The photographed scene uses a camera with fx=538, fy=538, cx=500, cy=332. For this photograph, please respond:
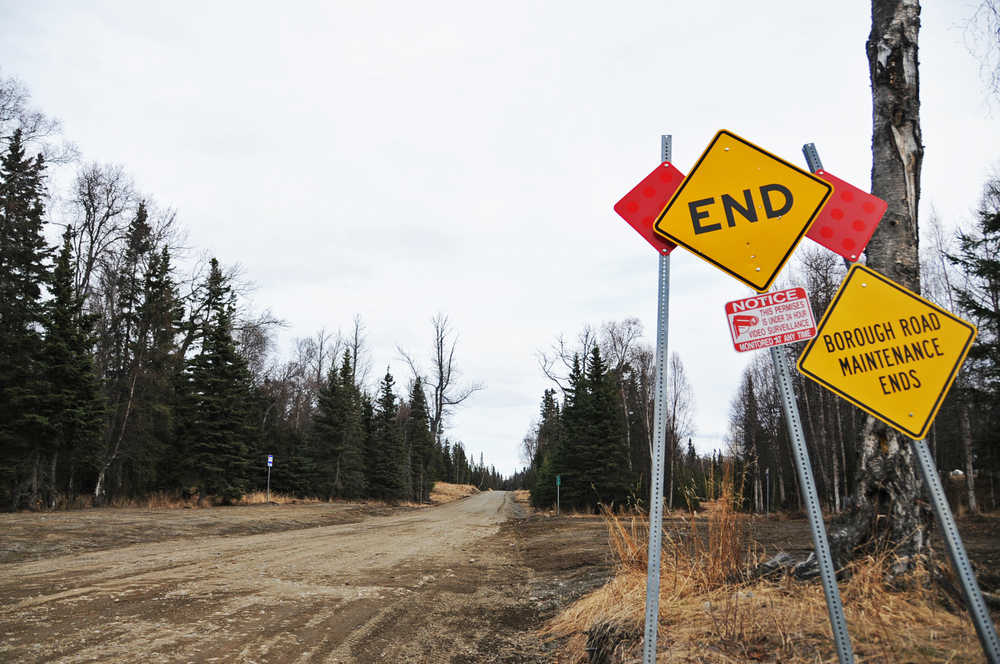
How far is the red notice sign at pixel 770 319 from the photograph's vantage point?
8.66ft

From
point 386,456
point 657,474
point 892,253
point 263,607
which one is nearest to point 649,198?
point 657,474

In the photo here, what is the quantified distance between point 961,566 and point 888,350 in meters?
1.01

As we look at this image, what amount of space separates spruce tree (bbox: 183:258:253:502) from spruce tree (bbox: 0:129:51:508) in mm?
6078

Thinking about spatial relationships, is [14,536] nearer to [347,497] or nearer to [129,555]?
[129,555]

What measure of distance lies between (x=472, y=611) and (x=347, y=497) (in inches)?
1290

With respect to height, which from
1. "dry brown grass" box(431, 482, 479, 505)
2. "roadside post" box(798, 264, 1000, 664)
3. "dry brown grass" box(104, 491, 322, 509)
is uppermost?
"roadside post" box(798, 264, 1000, 664)

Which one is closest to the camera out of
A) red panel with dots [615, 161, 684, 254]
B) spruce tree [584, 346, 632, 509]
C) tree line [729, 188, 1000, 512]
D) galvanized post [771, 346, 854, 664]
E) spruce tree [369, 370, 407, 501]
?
galvanized post [771, 346, 854, 664]

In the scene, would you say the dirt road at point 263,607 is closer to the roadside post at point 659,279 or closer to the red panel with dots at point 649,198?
the roadside post at point 659,279

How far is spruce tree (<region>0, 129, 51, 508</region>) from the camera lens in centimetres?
1816

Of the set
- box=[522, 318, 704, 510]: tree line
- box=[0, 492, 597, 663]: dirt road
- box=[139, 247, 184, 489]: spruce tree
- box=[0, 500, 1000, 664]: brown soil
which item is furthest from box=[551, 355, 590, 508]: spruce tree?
box=[0, 492, 597, 663]: dirt road

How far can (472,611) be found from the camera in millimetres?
5875

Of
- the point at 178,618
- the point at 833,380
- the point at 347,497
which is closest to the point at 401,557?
the point at 178,618

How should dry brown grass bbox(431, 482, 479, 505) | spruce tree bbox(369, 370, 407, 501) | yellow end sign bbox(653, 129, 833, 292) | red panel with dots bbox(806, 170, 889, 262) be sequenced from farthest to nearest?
1. dry brown grass bbox(431, 482, 479, 505)
2. spruce tree bbox(369, 370, 407, 501)
3. red panel with dots bbox(806, 170, 889, 262)
4. yellow end sign bbox(653, 129, 833, 292)

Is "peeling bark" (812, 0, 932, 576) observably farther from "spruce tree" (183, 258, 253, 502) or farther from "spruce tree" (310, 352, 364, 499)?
"spruce tree" (310, 352, 364, 499)
